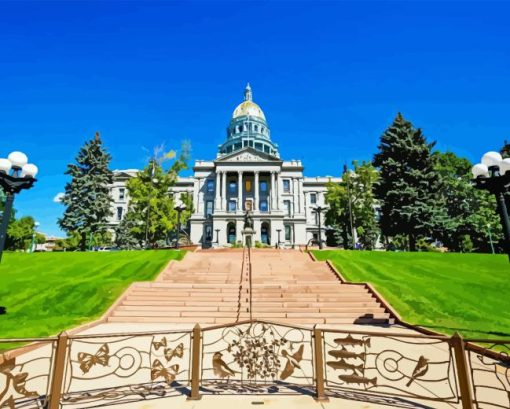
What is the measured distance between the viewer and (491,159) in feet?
28.0

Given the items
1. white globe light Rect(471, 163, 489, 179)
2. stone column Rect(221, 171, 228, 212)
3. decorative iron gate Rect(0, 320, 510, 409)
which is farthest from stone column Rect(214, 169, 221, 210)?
decorative iron gate Rect(0, 320, 510, 409)

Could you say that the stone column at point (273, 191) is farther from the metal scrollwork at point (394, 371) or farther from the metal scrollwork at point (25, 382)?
the metal scrollwork at point (25, 382)

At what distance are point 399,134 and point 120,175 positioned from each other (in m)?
54.7

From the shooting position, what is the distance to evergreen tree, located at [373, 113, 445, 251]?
28438 mm

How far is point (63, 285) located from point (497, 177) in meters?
17.8

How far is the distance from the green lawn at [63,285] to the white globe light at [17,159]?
5008mm

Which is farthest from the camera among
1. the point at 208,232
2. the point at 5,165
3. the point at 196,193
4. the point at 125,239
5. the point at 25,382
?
the point at 196,193

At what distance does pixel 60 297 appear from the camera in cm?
1307

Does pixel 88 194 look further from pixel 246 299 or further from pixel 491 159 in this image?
pixel 491 159

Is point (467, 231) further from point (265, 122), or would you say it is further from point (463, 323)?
point (265, 122)

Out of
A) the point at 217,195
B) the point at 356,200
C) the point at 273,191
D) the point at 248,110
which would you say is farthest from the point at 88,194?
the point at 248,110

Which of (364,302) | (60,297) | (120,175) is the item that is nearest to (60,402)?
(60,297)

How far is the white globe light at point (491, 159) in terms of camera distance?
8.47 meters

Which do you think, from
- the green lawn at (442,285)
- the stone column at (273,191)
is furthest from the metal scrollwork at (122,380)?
the stone column at (273,191)
